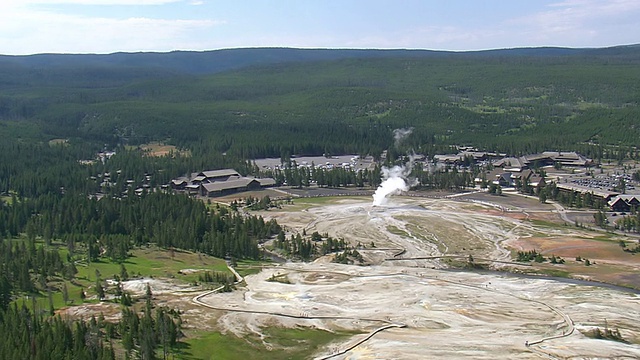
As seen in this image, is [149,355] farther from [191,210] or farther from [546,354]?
[191,210]

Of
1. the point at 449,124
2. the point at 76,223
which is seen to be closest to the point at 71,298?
the point at 76,223

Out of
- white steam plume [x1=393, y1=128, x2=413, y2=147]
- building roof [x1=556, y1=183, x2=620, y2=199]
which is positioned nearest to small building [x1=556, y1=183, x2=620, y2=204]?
building roof [x1=556, y1=183, x2=620, y2=199]

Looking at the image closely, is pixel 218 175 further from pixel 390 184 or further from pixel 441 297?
pixel 441 297

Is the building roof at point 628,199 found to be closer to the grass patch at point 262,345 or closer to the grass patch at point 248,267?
the grass patch at point 248,267

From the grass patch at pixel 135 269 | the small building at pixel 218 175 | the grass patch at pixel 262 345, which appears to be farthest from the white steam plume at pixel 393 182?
the grass patch at pixel 262 345

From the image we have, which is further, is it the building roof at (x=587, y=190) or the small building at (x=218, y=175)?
the small building at (x=218, y=175)
